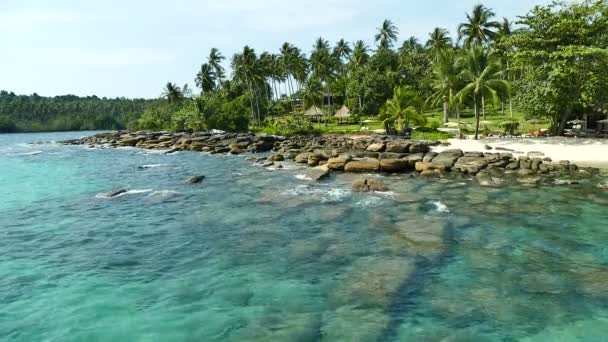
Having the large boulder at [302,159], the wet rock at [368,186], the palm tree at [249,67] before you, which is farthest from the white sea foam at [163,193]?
the palm tree at [249,67]

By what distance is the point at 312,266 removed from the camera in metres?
12.0

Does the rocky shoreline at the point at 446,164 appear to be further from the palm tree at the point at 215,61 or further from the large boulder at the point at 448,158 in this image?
the palm tree at the point at 215,61

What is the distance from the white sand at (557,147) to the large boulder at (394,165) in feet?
23.8

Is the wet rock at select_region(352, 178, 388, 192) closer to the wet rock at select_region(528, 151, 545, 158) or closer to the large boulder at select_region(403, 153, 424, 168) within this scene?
the large boulder at select_region(403, 153, 424, 168)

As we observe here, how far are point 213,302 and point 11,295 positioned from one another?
5309 millimetres

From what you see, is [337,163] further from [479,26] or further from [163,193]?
[479,26]

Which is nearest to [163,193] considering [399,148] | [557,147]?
[399,148]

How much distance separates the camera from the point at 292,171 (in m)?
29.9

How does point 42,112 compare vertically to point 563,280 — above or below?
above

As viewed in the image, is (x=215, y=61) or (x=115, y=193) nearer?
(x=115, y=193)

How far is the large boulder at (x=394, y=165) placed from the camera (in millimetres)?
28500

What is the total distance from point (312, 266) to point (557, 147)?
28.5 m

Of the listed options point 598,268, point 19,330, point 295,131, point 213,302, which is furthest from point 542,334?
point 295,131

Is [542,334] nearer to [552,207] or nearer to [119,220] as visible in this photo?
[552,207]
